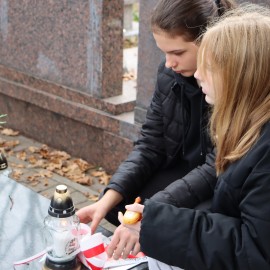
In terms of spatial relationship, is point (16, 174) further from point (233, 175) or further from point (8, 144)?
point (233, 175)

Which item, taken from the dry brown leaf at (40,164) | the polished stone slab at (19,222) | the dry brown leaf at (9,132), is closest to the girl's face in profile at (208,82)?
the polished stone slab at (19,222)

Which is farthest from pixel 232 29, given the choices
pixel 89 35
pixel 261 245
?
pixel 89 35

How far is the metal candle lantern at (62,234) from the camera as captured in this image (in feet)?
6.65

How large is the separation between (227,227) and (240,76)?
490mm

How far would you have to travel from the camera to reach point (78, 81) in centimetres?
488

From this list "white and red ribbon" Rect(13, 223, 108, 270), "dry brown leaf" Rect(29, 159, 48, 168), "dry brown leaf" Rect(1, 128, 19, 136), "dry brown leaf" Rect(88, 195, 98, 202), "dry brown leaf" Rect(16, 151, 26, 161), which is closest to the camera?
"white and red ribbon" Rect(13, 223, 108, 270)

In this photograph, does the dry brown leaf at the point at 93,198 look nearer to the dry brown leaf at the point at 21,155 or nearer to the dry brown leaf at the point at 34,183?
the dry brown leaf at the point at 34,183

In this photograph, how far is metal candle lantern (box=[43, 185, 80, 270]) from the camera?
2027mm

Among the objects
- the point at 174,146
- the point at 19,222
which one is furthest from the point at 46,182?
the point at 19,222

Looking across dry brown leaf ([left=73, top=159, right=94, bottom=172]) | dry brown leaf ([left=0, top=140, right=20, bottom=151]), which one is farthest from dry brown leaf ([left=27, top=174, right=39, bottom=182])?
dry brown leaf ([left=0, top=140, right=20, bottom=151])

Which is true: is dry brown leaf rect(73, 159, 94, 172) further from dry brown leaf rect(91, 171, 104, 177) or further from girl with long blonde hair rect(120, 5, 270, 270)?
girl with long blonde hair rect(120, 5, 270, 270)

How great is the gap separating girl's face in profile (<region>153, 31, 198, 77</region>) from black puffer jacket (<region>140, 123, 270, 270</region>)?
30.4 inches

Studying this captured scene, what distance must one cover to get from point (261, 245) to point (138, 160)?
1.18 meters

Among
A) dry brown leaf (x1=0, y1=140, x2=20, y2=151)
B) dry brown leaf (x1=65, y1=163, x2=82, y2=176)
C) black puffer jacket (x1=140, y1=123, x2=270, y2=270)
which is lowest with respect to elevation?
dry brown leaf (x1=0, y1=140, x2=20, y2=151)
